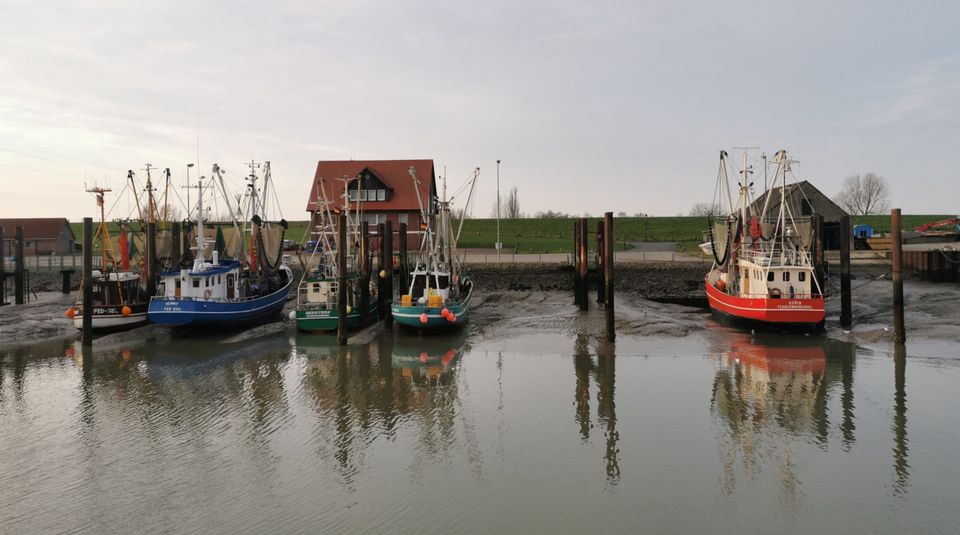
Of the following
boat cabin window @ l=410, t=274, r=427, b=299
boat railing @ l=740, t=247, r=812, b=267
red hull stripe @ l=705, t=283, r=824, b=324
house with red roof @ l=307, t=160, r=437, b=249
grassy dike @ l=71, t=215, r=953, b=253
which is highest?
house with red roof @ l=307, t=160, r=437, b=249

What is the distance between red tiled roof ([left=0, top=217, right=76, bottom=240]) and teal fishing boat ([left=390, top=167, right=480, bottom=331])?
174ft

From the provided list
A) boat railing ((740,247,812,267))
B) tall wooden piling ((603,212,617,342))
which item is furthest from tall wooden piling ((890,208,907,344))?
tall wooden piling ((603,212,617,342))

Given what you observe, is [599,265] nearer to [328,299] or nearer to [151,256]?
[328,299]

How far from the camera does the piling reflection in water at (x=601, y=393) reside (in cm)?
1377

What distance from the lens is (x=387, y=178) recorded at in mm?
57250

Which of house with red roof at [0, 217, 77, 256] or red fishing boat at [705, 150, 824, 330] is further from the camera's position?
Result: house with red roof at [0, 217, 77, 256]

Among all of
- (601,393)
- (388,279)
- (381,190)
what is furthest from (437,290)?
(381,190)

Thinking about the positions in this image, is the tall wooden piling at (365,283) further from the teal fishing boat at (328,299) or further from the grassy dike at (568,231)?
the grassy dike at (568,231)

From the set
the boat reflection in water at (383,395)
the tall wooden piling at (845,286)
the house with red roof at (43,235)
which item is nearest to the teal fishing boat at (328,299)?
the boat reflection in water at (383,395)

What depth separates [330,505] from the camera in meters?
11.4

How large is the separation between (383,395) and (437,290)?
1077 cm

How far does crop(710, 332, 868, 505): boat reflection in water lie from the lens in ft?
43.4

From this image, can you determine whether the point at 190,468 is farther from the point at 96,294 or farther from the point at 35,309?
the point at 35,309

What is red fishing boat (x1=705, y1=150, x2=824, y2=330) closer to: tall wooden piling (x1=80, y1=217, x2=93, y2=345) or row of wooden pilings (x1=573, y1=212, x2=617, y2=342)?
row of wooden pilings (x1=573, y1=212, x2=617, y2=342)
